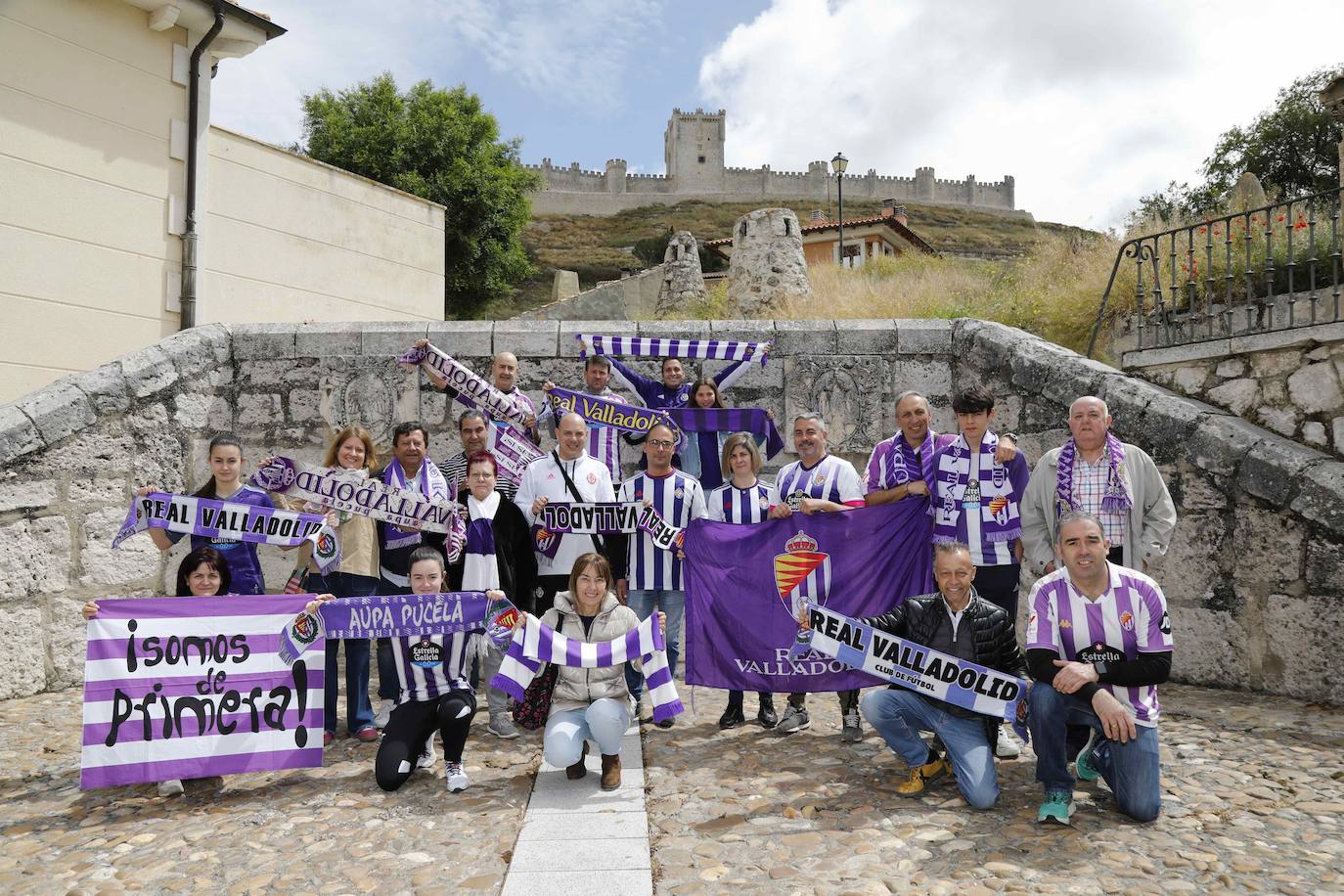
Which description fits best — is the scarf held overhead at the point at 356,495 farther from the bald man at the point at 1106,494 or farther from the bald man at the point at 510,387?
the bald man at the point at 1106,494

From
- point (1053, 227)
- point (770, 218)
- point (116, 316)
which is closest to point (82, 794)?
point (116, 316)

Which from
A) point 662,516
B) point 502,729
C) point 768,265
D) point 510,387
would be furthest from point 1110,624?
point 768,265

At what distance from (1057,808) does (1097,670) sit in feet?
1.93

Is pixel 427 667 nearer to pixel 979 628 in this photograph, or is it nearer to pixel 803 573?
pixel 803 573

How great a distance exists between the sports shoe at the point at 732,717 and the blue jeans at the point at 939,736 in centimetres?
104

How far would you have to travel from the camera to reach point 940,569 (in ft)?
13.8

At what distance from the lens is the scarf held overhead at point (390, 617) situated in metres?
4.48

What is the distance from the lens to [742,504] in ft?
17.8

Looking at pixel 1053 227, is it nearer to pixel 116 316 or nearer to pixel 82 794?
pixel 116 316

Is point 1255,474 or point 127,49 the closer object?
point 1255,474

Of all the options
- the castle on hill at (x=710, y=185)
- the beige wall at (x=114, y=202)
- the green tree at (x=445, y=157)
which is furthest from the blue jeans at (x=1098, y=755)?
the castle on hill at (x=710, y=185)

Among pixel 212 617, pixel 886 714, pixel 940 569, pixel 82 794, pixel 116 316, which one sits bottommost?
pixel 82 794

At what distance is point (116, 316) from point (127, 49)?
2.92 m

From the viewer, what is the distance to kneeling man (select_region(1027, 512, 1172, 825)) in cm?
369
